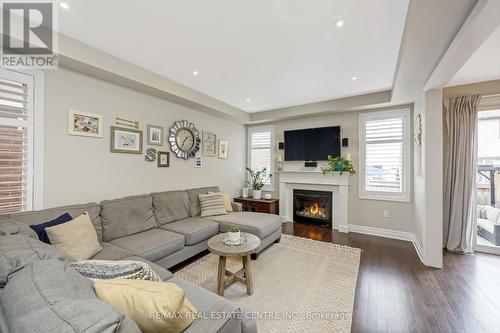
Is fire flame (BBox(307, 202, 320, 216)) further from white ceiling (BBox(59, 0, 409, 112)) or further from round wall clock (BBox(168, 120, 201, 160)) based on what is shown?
round wall clock (BBox(168, 120, 201, 160))

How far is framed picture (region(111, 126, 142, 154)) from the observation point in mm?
3049

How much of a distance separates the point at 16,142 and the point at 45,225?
1.01 metres

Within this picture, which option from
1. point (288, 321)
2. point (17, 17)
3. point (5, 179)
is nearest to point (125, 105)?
point (17, 17)

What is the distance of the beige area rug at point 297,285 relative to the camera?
74.5 inches

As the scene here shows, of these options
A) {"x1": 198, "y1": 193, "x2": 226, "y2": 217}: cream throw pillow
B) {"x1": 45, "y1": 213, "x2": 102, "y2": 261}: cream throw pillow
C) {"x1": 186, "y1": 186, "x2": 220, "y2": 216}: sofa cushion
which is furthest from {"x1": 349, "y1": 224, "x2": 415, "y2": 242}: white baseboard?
{"x1": 45, "y1": 213, "x2": 102, "y2": 261}: cream throw pillow

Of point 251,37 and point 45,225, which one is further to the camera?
point 251,37

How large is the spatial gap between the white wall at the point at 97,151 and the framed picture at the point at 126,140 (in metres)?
0.07

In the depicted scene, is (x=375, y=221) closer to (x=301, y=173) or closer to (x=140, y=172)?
(x=301, y=173)

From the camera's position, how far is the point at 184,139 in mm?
4109

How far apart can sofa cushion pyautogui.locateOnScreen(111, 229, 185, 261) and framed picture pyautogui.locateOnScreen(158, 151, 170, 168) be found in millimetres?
1275

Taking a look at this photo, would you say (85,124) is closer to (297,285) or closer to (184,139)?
(184,139)

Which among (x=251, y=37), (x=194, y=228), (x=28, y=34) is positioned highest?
(x=251, y=37)

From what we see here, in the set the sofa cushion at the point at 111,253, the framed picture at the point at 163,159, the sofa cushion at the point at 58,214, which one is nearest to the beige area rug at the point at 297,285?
the sofa cushion at the point at 111,253

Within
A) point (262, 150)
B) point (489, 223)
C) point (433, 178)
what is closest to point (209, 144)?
point (262, 150)
